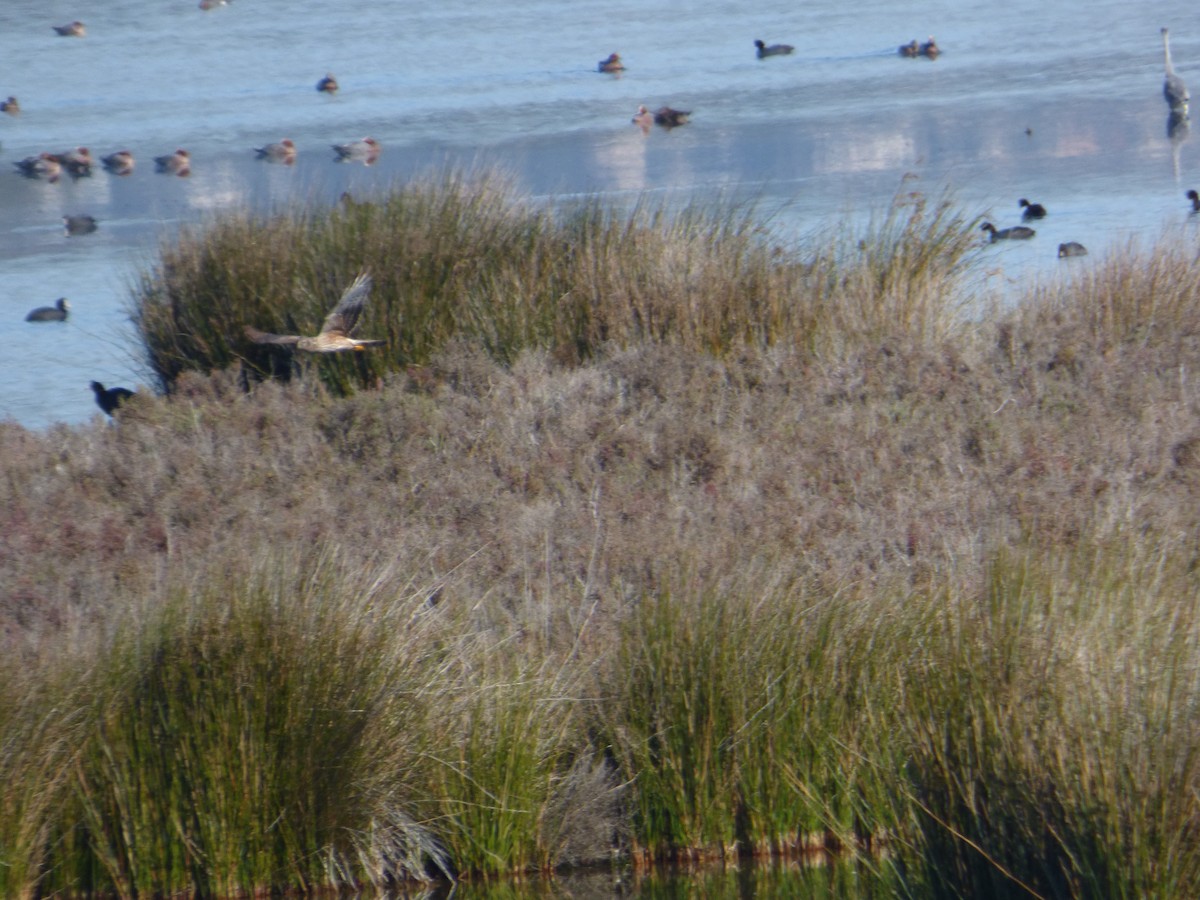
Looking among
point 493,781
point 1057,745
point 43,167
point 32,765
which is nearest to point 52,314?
point 43,167

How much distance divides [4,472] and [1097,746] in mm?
5874

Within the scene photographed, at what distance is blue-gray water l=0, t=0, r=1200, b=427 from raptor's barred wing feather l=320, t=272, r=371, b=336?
251 centimetres

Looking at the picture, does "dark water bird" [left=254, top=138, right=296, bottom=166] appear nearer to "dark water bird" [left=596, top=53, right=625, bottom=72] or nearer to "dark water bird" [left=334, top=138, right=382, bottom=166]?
"dark water bird" [left=334, top=138, right=382, bottom=166]

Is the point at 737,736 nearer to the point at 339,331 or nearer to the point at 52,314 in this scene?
the point at 339,331

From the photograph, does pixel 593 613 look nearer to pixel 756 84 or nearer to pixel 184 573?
pixel 184 573

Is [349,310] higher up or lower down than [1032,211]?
higher up

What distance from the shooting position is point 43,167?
61.7 feet

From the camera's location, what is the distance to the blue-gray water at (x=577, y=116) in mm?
13680

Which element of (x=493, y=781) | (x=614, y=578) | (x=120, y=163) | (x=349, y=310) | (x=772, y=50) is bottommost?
(x=493, y=781)

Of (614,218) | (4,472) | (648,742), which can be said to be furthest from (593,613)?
(614,218)

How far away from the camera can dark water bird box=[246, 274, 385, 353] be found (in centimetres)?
813

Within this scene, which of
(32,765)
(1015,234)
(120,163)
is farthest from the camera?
(120,163)

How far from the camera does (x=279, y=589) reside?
16.5 ft

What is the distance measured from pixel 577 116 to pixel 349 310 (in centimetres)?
1373
